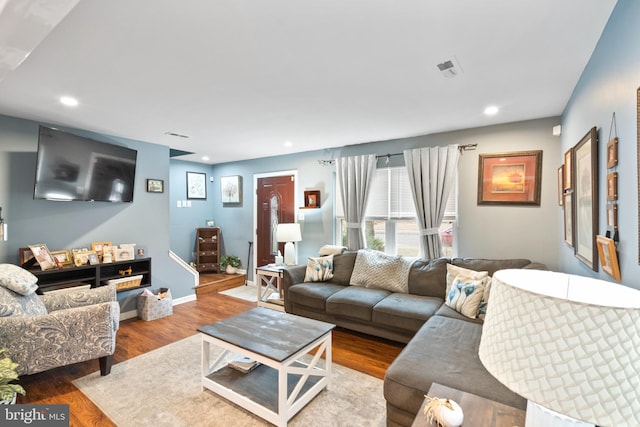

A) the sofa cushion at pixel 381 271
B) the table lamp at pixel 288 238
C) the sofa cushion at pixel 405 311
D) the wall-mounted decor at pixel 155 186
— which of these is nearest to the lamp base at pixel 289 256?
the table lamp at pixel 288 238

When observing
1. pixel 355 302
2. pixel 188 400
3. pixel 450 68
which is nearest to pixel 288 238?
pixel 355 302

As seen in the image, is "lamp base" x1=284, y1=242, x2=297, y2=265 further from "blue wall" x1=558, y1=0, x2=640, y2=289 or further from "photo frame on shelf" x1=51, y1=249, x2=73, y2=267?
"blue wall" x1=558, y1=0, x2=640, y2=289

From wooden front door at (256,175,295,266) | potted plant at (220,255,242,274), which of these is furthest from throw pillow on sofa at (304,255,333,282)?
potted plant at (220,255,242,274)

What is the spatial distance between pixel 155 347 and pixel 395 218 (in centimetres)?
328

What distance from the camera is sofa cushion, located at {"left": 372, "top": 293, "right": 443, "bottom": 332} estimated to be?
9.31 ft

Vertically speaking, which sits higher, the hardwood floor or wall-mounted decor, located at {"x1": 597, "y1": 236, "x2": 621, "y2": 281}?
wall-mounted decor, located at {"x1": 597, "y1": 236, "x2": 621, "y2": 281}

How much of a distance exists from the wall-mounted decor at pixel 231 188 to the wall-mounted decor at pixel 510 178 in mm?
4161

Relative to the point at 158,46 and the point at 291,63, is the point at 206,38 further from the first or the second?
the point at 291,63

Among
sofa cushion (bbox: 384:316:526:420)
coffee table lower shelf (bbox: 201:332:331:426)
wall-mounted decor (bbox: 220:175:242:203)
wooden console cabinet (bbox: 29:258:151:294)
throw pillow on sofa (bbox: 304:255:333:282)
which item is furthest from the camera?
wall-mounted decor (bbox: 220:175:242:203)

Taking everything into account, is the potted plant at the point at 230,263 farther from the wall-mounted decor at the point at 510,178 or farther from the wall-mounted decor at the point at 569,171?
the wall-mounted decor at the point at 569,171

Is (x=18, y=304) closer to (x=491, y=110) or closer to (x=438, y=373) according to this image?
(x=438, y=373)

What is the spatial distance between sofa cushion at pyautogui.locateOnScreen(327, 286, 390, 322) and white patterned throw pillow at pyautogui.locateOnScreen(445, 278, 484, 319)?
76cm

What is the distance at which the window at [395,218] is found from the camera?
3807 millimetres

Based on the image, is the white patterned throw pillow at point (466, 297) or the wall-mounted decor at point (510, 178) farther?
the wall-mounted decor at point (510, 178)
